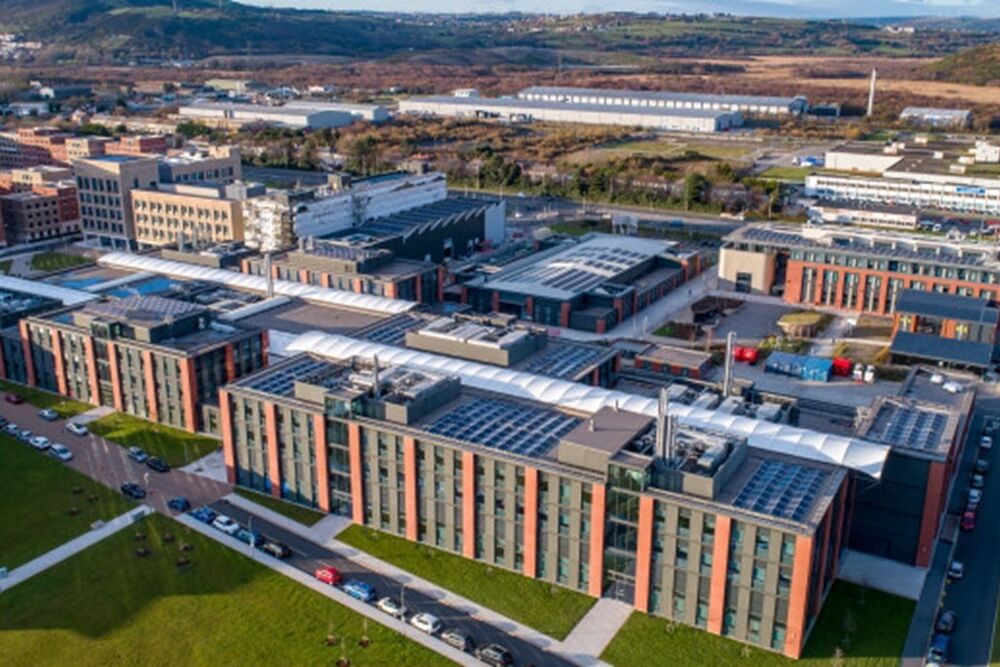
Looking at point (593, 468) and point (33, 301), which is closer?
point (593, 468)

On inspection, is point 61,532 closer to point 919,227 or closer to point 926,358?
point 926,358

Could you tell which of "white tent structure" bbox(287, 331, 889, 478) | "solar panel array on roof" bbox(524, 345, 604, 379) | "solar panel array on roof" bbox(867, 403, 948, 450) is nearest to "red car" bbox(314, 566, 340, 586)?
"white tent structure" bbox(287, 331, 889, 478)

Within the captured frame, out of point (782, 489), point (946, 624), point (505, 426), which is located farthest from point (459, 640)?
point (946, 624)

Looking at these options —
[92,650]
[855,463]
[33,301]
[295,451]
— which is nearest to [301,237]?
[33,301]

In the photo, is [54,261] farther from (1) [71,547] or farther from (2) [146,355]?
(1) [71,547]

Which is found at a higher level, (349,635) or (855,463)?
(855,463)

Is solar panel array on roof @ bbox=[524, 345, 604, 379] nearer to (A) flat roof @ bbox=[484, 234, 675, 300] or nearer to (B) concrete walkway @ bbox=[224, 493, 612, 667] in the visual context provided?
(B) concrete walkway @ bbox=[224, 493, 612, 667]
